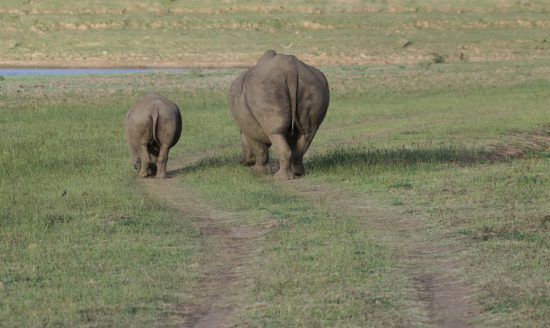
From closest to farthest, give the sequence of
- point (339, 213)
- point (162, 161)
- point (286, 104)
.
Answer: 1. point (339, 213)
2. point (286, 104)
3. point (162, 161)

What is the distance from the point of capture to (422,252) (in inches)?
417

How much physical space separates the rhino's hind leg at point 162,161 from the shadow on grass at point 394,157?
7.29 ft

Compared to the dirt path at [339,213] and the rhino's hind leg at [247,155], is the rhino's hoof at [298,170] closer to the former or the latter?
the dirt path at [339,213]

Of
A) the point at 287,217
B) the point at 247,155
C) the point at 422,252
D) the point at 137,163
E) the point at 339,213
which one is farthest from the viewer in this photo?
the point at 247,155

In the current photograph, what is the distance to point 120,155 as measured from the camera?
19.7m

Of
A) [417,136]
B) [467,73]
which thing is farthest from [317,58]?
[417,136]

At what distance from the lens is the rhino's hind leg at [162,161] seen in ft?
53.9

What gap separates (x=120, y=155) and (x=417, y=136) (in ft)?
19.6

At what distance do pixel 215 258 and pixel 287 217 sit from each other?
7.30 feet

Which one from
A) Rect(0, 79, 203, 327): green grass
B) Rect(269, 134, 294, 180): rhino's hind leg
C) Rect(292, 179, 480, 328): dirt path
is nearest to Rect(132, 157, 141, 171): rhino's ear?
Rect(0, 79, 203, 327): green grass

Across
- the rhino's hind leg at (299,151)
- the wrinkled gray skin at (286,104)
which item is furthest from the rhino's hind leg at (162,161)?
the rhino's hind leg at (299,151)

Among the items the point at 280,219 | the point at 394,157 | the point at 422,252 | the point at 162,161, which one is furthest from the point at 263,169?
the point at 422,252

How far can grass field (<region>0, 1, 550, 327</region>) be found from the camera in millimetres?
8531

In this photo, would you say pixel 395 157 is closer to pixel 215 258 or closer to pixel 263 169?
pixel 263 169
